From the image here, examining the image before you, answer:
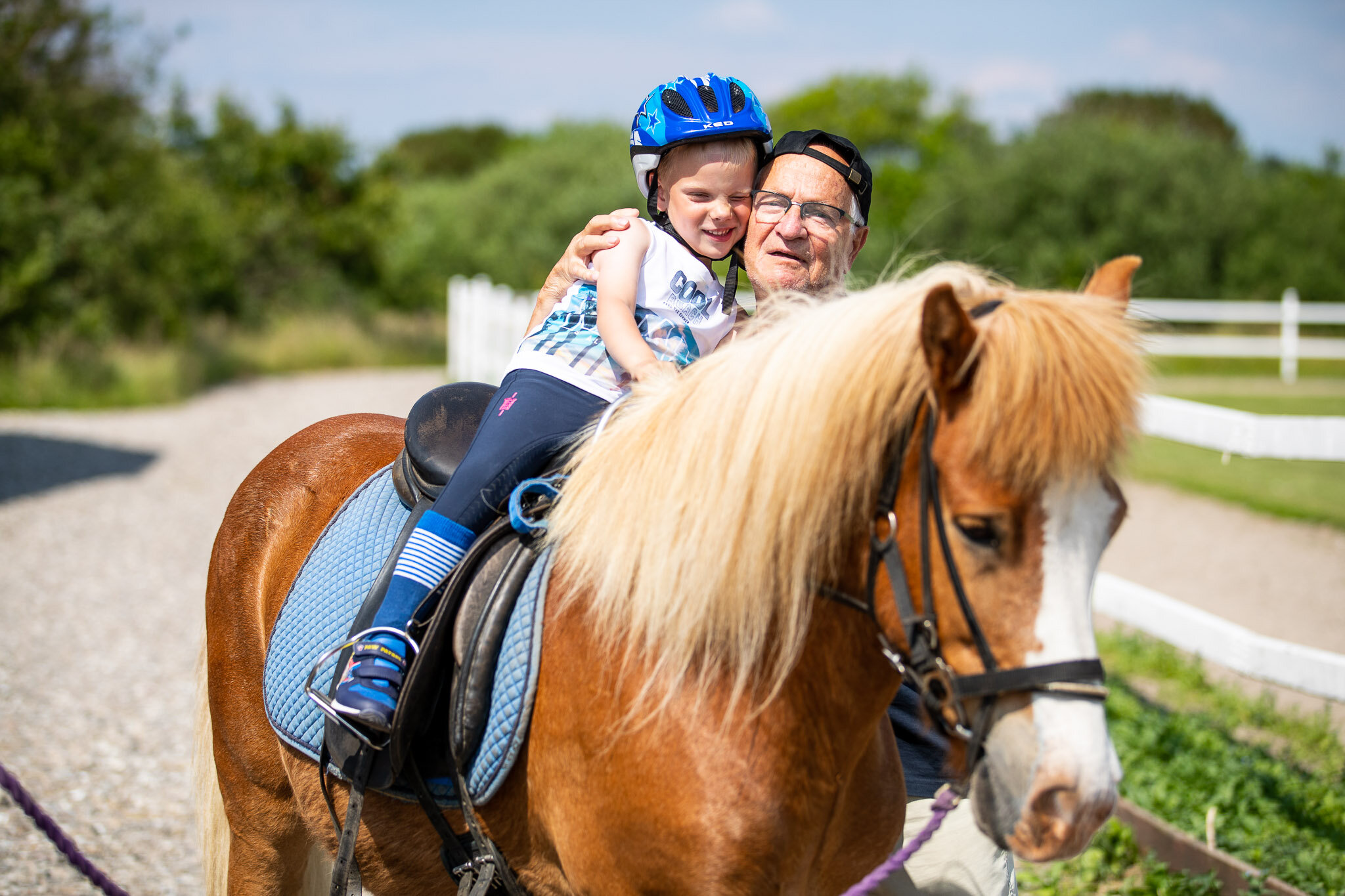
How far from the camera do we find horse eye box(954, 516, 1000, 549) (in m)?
1.37

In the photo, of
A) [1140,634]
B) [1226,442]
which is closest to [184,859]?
[1226,442]

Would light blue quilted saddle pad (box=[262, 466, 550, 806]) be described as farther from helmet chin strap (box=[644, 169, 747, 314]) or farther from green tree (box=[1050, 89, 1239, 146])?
green tree (box=[1050, 89, 1239, 146])

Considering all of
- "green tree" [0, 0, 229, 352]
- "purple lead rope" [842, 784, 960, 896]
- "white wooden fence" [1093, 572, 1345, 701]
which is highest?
"green tree" [0, 0, 229, 352]

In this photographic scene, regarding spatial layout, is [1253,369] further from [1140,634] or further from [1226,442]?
[1226,442]

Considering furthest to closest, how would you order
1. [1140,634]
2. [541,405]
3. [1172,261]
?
[1172,261] → [1140,634] → [541,405]

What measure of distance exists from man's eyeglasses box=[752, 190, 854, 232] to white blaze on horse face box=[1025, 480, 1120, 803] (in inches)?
49.0

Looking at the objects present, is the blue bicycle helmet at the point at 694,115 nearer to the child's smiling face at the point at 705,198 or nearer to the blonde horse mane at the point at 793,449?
the child's smiling face at the point at 705,198

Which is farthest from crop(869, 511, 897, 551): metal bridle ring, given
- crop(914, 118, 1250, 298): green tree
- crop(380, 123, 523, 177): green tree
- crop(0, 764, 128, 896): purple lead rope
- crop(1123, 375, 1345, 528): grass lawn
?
crop(380, 123, 523, 177): green tree

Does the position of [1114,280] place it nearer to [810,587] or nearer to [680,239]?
[810,587]

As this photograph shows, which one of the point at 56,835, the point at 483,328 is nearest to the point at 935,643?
the point at 56,835

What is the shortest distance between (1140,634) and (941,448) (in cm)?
572

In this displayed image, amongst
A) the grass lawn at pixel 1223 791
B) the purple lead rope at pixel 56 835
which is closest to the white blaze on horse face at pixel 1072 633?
the purple lead rope at pixel 56 835

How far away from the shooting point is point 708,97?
2314mm

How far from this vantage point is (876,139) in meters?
51.7
